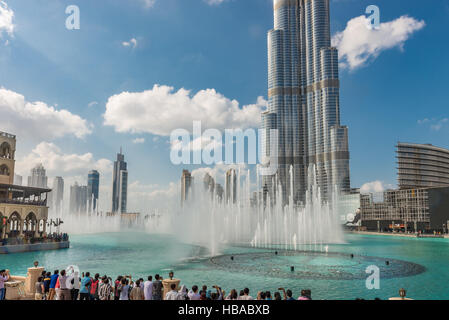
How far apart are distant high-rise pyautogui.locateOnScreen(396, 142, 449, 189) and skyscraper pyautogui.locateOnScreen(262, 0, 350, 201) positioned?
28.4 meters

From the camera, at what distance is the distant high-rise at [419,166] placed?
452 feet

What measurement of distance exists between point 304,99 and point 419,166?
73.4m

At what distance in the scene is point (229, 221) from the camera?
227 ft

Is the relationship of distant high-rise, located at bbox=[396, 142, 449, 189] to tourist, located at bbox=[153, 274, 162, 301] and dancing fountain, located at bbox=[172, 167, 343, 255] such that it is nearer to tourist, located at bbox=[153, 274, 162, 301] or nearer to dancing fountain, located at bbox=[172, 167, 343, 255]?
dancing fountain, located at bbox=[172, 167, 343, 255]

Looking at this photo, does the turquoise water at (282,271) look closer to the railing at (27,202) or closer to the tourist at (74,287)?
the tourist at (74,287)

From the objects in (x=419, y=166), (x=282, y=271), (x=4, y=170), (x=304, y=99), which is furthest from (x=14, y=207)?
(x=304, y=99)

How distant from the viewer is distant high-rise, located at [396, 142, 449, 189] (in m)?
138

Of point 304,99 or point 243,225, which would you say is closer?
point 243,225

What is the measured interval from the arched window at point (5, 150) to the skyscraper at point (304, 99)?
145m

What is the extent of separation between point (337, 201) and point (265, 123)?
69243 millimetres

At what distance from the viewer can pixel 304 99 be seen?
189125mm

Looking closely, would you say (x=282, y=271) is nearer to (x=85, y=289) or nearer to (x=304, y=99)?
(x=85, y=289)
